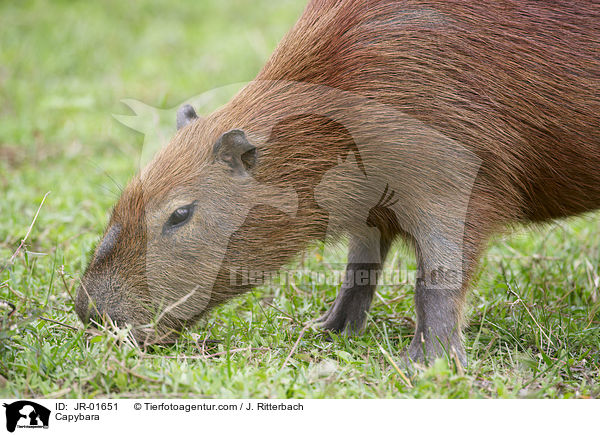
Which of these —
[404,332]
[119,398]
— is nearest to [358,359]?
[404,332]

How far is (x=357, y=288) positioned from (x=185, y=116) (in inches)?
57.5

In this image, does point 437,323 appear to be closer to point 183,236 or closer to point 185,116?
point 183,236

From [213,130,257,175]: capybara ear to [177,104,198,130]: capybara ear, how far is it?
0.43 meters

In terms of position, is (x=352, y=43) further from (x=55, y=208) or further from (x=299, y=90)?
(x=55, y=208)

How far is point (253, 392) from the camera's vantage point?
2967 millimetres

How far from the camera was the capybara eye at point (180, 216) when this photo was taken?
3.41 m

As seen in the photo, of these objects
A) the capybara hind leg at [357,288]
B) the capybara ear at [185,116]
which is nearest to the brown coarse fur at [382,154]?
the capybara ear at [185,116]

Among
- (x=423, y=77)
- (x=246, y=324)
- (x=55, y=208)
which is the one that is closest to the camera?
(x=423, y=77)

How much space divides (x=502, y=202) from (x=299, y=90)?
1214mm
